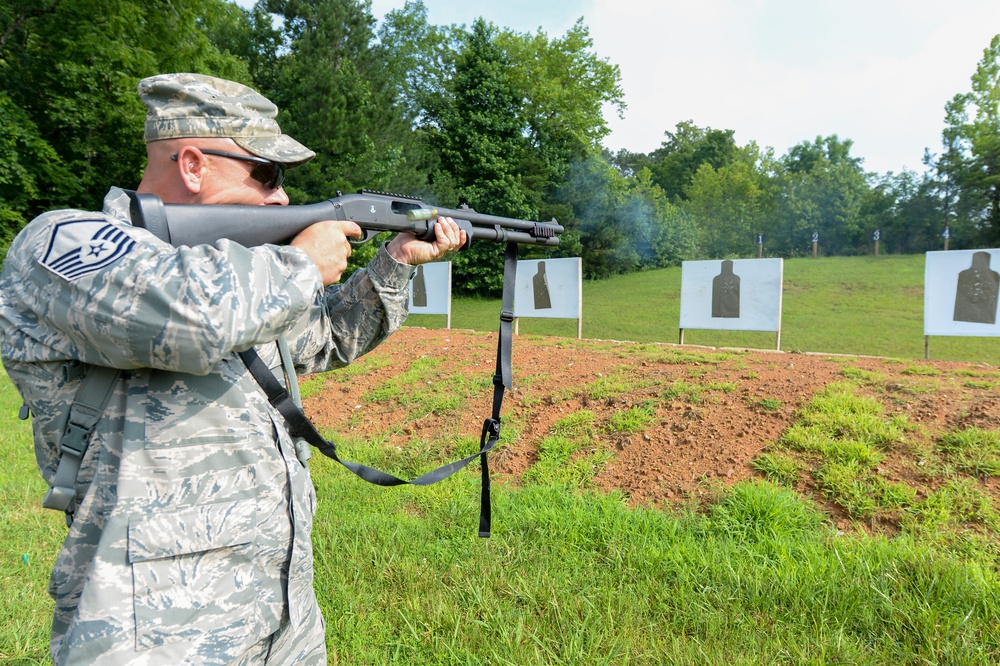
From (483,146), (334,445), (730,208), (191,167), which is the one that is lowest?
(334,445)

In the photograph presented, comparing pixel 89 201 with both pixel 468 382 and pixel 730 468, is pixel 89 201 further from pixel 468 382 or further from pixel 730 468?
pixel 730 468

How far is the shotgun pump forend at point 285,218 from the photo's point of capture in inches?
55.0

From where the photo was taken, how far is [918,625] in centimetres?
238

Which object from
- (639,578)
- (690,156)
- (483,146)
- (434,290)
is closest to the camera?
(639,578)

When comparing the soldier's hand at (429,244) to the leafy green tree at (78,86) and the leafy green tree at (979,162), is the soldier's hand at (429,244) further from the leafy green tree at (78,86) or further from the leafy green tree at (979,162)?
the leafy green tree at (979,162)

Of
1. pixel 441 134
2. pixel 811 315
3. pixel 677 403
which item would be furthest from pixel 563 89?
pixel 677 403

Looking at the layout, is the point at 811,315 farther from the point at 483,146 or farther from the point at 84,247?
the point at 84,247

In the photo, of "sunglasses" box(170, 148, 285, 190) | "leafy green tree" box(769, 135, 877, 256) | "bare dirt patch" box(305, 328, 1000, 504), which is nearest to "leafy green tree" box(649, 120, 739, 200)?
"leafy green tree" box(769, 135, 877, 256)

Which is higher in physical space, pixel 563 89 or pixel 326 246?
pixel 563 89

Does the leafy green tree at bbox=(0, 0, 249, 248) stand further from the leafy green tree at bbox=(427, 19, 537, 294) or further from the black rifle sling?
the black rifle sling

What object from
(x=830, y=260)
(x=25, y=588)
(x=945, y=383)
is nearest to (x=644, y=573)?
(x=25, y=588)

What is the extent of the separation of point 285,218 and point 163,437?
70 cm

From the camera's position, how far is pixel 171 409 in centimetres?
132

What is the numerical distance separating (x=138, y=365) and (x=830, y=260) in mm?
37563
